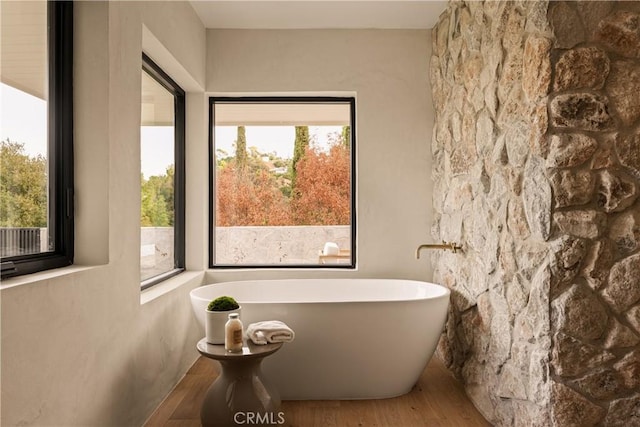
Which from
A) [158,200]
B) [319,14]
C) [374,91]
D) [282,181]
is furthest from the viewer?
[282,181]

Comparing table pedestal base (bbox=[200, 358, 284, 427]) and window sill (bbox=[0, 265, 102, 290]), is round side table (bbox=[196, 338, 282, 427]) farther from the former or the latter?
window sill (bbox=[0, 265, 102, 290])

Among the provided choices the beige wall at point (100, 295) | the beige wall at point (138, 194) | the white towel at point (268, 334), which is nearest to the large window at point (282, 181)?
the beige wall at point (138, 194)

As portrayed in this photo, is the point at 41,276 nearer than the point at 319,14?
Yes

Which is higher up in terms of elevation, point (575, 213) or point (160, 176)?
point (160, 176)

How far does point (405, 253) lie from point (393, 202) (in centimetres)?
42

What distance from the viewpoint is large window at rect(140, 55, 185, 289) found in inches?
124

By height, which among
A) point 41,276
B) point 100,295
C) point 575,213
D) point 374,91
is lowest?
point 100,295

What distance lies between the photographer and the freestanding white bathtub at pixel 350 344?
8.97ft

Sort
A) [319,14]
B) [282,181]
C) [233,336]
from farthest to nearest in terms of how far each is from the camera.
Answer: [282,181] < [319,14] < [233,336]

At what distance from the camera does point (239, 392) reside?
235cm

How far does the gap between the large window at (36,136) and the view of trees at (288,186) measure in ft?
6.66

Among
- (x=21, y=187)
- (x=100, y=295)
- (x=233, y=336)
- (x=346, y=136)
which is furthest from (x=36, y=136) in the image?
(x=346, y=136)

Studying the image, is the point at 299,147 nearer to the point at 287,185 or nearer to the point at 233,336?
the point at 287,185

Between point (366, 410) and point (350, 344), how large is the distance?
1.22ft
